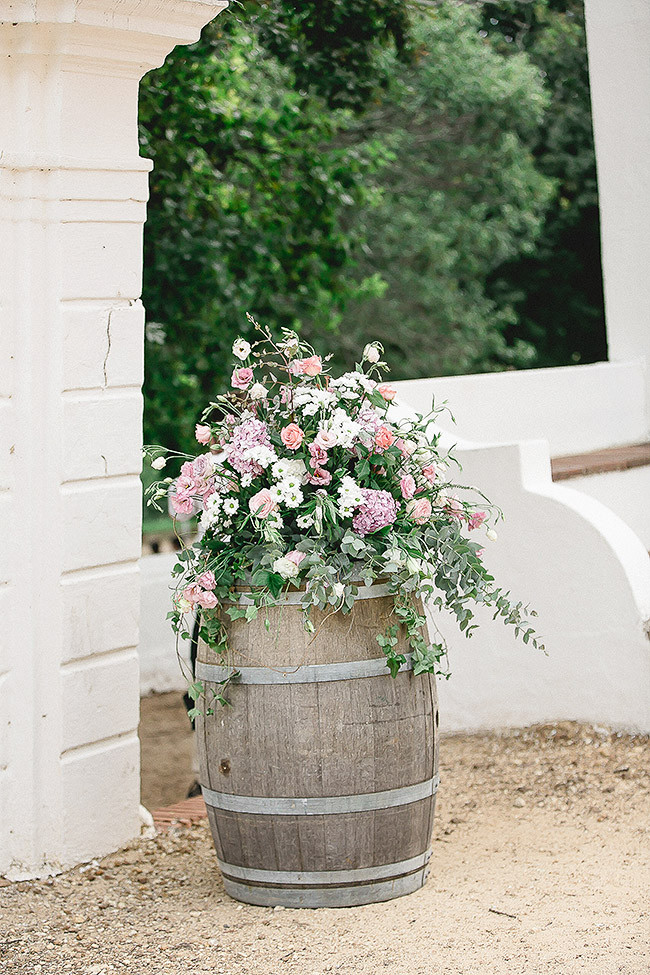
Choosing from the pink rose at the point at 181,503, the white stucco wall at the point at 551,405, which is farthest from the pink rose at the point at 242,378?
the white stucco wall at the point at 551,405

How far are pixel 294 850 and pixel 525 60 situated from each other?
9.89 m

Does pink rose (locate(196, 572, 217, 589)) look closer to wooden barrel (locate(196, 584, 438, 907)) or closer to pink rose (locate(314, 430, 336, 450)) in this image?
Answer: wooden barrel (locate(196, 584, 438, 907))

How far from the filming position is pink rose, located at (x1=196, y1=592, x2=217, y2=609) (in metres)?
3.31

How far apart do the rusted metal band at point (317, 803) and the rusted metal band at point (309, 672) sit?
0.32 metres

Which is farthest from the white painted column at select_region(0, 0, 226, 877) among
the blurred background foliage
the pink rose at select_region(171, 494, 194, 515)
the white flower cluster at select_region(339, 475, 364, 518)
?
the blurred background foliage

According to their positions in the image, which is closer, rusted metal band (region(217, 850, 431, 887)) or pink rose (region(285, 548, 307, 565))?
pink rose (region(285, 548, 307, 565))

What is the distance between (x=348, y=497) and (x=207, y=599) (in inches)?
18.6

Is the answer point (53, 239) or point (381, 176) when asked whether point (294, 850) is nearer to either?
point (53, 239)

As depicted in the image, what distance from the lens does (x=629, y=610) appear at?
4711 millimetres

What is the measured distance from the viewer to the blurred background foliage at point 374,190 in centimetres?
680

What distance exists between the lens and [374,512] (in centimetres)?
329

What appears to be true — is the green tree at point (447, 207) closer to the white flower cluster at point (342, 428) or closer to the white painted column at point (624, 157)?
the white painted column at point (624, 157)

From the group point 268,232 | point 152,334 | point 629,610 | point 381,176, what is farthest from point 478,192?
point 629,610

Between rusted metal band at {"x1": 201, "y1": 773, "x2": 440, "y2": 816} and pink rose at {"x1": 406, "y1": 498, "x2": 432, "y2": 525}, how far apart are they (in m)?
0.74
